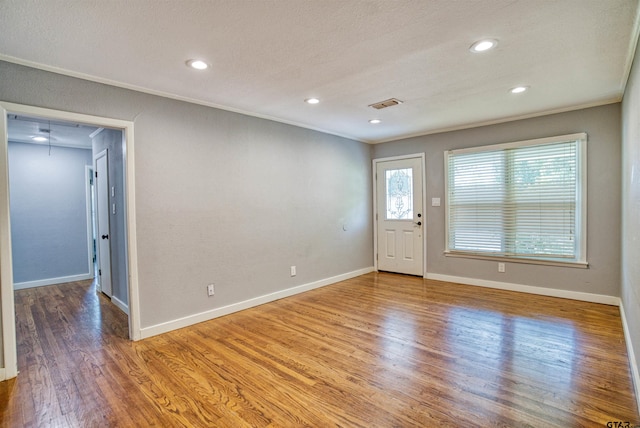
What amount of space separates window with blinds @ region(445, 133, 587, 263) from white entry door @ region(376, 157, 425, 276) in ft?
1.72

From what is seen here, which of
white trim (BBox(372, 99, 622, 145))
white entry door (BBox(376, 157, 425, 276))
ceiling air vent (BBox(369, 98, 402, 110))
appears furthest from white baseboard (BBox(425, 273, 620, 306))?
ceiling air vent (BBox(369, 98, 402, 110))

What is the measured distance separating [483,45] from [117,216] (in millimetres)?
4411

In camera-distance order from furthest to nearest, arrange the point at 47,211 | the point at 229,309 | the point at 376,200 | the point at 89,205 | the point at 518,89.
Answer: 1. the point at 376,200
2. the point at 89,205
3. the point at 47,211
4. the point at 229,309
5. the point at 518,89

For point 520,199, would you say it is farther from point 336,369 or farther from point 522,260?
point 336,369

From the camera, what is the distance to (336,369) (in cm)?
244

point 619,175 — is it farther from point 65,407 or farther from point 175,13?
point 65,407

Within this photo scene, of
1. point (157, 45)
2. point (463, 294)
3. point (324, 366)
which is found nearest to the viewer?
point (157, 45)

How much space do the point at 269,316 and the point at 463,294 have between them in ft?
8.74

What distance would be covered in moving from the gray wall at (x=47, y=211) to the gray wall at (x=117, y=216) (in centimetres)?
179

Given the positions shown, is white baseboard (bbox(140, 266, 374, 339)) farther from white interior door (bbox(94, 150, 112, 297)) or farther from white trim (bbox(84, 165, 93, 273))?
white trim (bbox(84, 165, 93, 273))

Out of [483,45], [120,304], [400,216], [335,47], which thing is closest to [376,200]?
[400,216]

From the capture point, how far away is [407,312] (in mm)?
3676

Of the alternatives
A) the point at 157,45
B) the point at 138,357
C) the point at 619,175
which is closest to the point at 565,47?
the point at 619,175

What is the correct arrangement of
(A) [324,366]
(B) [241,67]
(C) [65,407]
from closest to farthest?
(C) [65,407] < (A) [324,366] < (B) [241,67]
